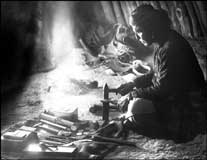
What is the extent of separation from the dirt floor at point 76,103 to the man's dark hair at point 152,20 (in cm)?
156

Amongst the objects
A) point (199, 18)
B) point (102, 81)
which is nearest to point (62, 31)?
point (102, 81)

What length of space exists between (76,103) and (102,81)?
5.08 ft

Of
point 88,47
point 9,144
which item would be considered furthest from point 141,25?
point 88,47

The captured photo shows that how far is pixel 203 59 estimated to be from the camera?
617cm

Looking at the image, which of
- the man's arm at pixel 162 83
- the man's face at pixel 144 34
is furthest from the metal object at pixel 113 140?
the man's face at pixel 144 34

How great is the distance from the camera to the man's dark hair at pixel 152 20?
4082 millimetres

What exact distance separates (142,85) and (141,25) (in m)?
1.05

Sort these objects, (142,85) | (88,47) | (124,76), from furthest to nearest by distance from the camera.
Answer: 1. (88,47)
2. (124,76)
3. (142,85)

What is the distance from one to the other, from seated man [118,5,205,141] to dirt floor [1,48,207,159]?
0.21 m

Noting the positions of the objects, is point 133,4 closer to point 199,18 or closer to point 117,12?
point 117,12

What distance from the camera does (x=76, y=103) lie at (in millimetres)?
5910

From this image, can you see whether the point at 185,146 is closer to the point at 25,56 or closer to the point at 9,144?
the point at 9,144

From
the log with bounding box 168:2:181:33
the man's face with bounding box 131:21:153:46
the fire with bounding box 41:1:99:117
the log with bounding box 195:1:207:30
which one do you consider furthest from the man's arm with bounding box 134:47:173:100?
the log with bounding box 168:2:181:33

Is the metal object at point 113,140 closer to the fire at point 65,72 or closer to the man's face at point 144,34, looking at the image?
the fire at point 65,72
